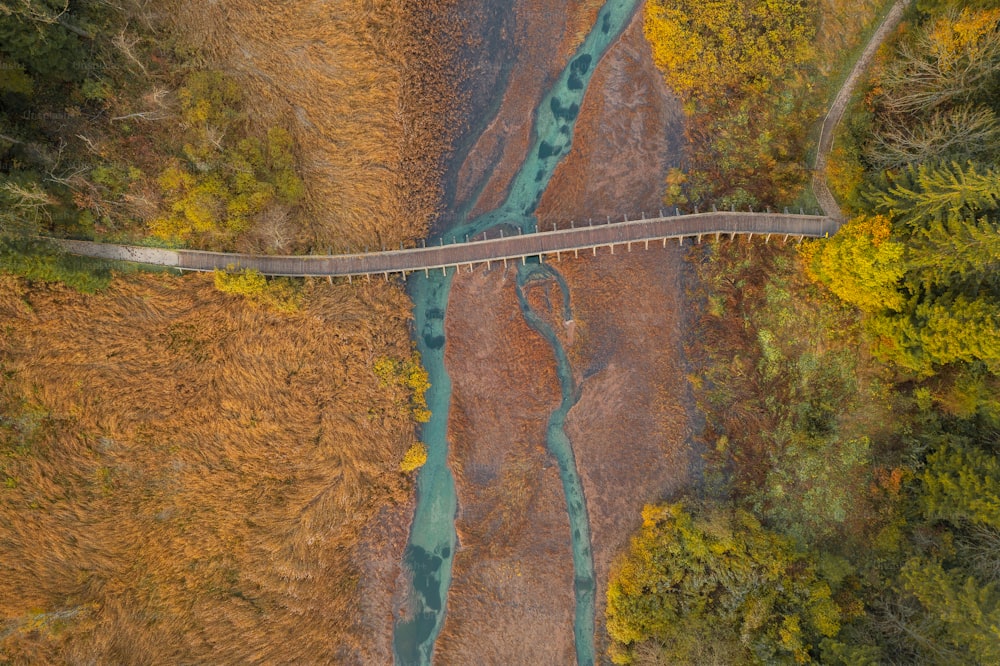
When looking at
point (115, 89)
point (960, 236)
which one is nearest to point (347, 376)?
point (115, 89)

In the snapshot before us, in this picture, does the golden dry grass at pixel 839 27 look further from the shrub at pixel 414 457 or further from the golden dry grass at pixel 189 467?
the shrub at pixel 414 457

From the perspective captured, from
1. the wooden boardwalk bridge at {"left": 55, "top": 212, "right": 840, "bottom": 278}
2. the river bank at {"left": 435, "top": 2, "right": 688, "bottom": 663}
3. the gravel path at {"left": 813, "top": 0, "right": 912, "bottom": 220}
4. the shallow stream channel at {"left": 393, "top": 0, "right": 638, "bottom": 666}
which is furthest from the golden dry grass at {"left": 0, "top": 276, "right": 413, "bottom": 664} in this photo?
the gravel path at {"left": 813, "top": 0, "right": 912, "bottom": 220}

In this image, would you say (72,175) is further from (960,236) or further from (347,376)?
(960,236)

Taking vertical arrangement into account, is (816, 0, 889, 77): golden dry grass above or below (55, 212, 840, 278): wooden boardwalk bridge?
above

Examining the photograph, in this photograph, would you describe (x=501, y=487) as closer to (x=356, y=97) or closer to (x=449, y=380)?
(x=449, y=380)

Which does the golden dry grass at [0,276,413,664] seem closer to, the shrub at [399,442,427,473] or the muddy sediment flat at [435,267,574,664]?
the shrub at [399,442,427,473]
